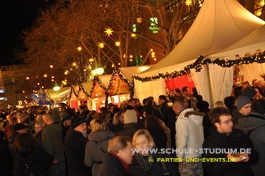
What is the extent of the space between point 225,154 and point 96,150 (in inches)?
97.2

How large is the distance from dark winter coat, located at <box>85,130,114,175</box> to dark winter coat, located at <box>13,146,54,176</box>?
70 centimetres

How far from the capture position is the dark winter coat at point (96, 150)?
19.2ft

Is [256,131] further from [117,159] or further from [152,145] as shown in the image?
[117,159]

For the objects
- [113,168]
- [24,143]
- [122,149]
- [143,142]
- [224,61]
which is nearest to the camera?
[113,168]

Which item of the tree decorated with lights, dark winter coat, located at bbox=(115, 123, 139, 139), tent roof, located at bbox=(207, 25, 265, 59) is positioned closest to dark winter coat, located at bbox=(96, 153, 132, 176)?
dark winter coat, located at bbox=(115, 123, 139, 139)

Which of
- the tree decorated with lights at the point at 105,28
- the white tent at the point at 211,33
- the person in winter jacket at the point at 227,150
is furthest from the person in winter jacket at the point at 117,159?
the tree decorated with lights at the point at 105,28

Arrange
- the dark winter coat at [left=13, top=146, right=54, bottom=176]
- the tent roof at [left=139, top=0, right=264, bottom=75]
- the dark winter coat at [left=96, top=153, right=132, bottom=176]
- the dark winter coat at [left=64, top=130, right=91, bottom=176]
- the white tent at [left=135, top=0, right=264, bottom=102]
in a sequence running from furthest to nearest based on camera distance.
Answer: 1. the tent roof at [left=139, top=0, right=264, bottom=75]
2. the white tent at [left=135, top=0, right=264, bottom=102]
3. the dark winter coat at [left=64, top=130, right=91, bottom=176]
4. the dark winter coat at [left=13, top=146, right=54, bottom=176]
5. the dark winter coat at [left=96, top=153, right=132, bottom=176]

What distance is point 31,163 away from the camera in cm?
561

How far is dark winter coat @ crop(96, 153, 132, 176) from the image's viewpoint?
12.0 feet

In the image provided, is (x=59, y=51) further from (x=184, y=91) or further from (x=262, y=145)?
(x=262, y=145)

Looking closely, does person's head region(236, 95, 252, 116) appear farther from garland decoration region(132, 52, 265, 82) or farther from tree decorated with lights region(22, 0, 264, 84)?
tree decorated with lights region(22, 0, 264, 84)

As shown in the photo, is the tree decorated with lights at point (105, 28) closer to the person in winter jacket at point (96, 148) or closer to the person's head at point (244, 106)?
the person in winter jacket at point (96, 148)

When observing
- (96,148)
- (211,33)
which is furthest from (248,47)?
(96,148)

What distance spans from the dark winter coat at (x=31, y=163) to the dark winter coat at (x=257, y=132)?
3077 mm
